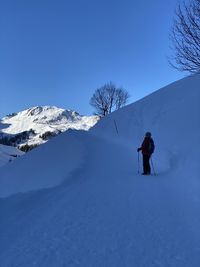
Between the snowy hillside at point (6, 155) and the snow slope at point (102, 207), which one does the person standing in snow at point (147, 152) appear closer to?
the snow slope at point (102, 207)

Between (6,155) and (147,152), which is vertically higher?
(6,155)

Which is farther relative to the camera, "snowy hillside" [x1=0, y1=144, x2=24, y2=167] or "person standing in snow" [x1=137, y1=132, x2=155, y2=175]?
"snowy hillside" [x1=0, y1=144, x2=24, y2=167]

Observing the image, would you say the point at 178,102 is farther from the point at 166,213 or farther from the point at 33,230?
the point at 33,230

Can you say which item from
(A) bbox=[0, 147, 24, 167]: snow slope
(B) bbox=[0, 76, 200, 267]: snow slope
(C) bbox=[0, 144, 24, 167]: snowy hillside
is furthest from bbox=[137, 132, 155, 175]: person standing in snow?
(C) bbox=[0, 144, 24, 167]: snowy hillside

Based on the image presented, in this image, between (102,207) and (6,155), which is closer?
(102,207)

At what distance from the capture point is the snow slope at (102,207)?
313 inches

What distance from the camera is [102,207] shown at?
11477 mm

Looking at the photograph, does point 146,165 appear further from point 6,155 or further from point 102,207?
point 6,155

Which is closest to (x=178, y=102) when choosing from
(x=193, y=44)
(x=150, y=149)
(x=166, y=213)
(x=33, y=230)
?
(x=150, y=149)

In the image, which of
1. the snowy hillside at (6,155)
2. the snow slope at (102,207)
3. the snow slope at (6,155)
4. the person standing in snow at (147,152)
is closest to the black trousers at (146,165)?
the person standing in snow at (147,152)

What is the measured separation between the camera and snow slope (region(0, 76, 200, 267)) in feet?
26.1

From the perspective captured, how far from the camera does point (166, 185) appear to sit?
1495 cm

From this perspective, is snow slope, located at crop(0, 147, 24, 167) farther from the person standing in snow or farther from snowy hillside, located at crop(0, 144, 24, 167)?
the person standing in snow

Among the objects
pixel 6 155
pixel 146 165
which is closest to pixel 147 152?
pixel 146 165
